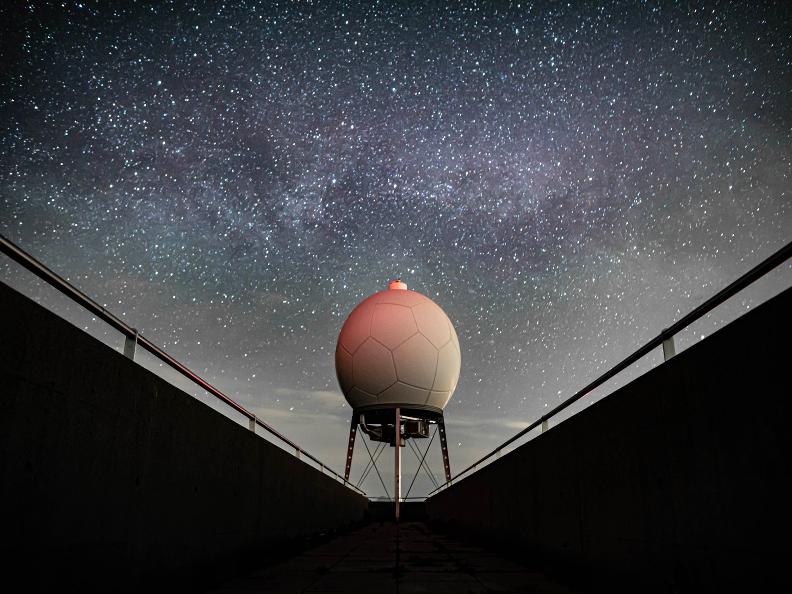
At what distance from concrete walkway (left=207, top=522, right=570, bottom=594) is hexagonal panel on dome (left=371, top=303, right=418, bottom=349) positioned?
41.8 feet

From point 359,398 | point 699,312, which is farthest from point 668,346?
point 359,398

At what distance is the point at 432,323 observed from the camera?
22422 mm

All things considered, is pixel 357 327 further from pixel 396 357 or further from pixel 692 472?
pixel 692 472

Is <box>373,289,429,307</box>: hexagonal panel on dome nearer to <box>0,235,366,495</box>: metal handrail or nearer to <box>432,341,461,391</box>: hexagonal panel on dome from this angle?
<box>432,341,461,391</box>: hexagonal panel on dome

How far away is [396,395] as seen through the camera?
2142cm

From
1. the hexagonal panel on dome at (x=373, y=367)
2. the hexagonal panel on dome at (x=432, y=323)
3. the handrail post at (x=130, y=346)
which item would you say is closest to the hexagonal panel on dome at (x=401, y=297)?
the hexagonal panel on dome at (x=432, y=323)

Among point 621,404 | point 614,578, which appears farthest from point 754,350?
point 614,578

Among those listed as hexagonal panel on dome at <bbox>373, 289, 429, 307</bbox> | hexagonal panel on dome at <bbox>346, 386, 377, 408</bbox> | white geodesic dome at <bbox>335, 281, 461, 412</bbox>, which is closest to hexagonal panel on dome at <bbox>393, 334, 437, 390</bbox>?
white geodesic dome at <bbox>335, 281, 461, 412</bbox>

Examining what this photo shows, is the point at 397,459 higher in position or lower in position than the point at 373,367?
lower

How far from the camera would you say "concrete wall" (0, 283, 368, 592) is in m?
2.88

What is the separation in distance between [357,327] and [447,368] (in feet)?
12.0

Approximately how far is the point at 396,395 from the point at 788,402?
62.5 ft

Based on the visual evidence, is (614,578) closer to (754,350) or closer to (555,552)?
(555,552)

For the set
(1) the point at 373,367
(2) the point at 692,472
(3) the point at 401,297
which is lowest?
(2) the point at 692,472
